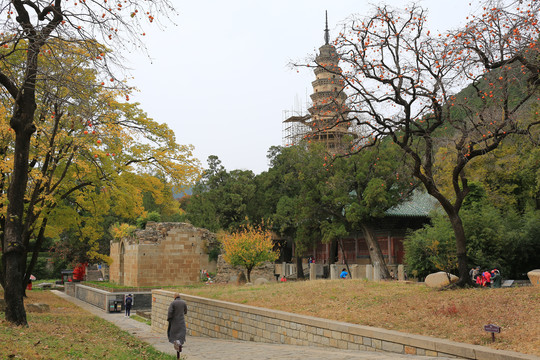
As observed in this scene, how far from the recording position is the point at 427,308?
33.8ft

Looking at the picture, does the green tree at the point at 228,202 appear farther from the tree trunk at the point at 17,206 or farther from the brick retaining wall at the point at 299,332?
the tree trunk at the point at 17,206

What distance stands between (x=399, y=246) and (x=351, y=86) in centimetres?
2226

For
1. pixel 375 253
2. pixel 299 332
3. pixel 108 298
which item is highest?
pixel 375 253

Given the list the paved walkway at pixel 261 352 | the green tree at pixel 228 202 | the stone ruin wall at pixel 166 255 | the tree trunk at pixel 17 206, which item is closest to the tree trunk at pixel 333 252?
the green tree at pixel 228 202

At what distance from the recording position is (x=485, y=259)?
20.3 metres

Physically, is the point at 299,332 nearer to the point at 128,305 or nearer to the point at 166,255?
the point at 128,305

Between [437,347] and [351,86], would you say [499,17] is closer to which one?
[351,86]

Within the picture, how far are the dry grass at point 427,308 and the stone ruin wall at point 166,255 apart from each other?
13231 mm

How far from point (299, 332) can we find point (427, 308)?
2914 millimetres

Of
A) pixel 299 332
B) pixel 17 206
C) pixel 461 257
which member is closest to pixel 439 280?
pixel 461 257

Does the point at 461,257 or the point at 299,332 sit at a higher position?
the point at 461,257

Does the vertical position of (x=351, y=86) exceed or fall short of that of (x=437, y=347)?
it exceeds it

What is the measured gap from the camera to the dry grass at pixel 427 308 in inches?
313

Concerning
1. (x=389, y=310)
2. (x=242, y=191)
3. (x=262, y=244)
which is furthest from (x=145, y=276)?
(x=389, y=310)
